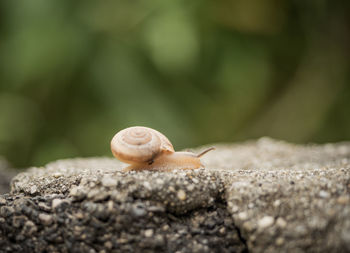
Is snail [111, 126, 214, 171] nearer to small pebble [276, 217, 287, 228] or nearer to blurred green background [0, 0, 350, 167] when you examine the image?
small pebble [276, 217, 287, 228]

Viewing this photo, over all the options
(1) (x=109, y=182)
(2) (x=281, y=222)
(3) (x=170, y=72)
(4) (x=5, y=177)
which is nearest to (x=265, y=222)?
(2) (x=281, y=222)

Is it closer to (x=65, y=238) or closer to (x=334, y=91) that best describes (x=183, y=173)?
(x=65, y=238)

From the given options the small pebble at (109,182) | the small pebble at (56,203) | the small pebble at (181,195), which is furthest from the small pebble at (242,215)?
the small pebble at (56,203)

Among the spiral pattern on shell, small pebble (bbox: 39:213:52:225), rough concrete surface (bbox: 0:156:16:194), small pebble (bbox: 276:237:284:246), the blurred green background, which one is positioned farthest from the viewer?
the blurred green background

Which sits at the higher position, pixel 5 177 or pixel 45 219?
pixel 5 177

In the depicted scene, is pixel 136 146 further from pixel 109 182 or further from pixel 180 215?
pixel 180 215

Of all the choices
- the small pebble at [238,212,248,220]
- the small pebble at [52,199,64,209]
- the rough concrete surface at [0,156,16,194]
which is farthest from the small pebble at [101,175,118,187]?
the rough concrete surface at [0,156,16,194]

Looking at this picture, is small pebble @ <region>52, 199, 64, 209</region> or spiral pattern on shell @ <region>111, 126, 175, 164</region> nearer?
small pebble @ <region>52, 199, 64, 209</region>
